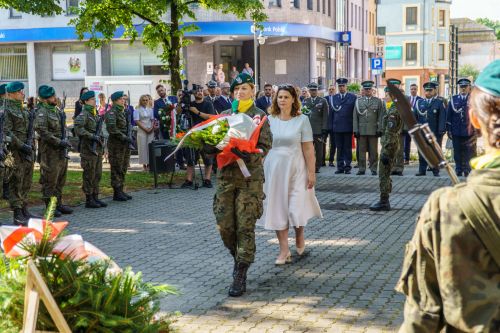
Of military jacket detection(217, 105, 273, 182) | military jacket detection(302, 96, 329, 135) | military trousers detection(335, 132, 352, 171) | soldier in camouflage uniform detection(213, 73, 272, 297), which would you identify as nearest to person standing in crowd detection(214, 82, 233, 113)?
military jacket detection(302, 96, 329, 135)

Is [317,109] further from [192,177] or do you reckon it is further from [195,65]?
[195,65]

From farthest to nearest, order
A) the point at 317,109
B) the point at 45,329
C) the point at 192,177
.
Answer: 1. the point at 317,109
2. the point at 192,177
3. the point at 45,329

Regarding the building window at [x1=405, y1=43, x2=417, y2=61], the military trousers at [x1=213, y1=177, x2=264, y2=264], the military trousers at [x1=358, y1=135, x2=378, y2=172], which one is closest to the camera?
the military trousers at [x1=213, y1=177, x2=264, y2=264]

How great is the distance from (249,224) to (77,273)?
387cm

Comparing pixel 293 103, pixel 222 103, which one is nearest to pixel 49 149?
pixel 293 103

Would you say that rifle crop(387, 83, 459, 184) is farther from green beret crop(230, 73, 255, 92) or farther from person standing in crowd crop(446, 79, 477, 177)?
person standing in crowd crop(446, 79, 477, 177)

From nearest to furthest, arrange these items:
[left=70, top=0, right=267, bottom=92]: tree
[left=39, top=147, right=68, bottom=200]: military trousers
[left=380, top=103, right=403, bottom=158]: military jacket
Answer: [left=380, top=103, right=403, bottom=158]: military jacket, [left=39, top=147, right=68, bottom=200]: military trousers, [left=70, top=0, right=267, bottom=92]: tree

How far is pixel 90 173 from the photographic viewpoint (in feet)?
45.9

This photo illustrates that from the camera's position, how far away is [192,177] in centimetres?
1720

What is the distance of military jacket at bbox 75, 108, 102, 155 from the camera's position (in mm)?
13766

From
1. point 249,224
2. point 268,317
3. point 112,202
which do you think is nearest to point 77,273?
point 268,317

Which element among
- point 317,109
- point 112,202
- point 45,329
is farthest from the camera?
point 317,109

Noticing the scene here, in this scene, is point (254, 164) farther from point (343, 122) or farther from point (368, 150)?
point (343, 122)

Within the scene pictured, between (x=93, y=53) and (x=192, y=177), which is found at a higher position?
(x=93, y=53)
